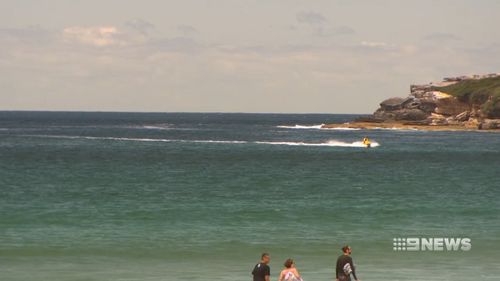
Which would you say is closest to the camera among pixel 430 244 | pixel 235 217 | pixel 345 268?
pixel 345 268

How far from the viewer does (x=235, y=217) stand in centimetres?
5388

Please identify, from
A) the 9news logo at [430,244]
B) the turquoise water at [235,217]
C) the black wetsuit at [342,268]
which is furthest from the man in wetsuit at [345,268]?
the 9news logo at [430,244]

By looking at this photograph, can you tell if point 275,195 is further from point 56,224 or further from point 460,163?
point 460,163

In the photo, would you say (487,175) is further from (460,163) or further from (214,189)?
(214,189)

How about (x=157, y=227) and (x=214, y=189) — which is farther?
(x=214, y=189)

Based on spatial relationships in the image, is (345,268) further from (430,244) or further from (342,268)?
(430,244)

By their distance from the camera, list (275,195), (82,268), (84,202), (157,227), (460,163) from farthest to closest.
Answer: (460,163), (275,195), (84,202), (157,227), (82,268)

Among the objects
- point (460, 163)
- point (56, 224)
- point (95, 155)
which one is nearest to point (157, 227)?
point (56, 224)

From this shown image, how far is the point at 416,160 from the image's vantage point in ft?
375

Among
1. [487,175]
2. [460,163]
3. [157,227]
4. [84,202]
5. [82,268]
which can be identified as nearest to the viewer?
[82,268]

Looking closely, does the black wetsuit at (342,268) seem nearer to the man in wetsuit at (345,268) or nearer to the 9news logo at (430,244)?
the man in wetsuit at (345,268)

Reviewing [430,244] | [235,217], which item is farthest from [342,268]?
[235,217]

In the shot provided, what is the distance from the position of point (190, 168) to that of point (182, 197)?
103ft

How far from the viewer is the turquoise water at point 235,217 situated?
3841 centimetres
